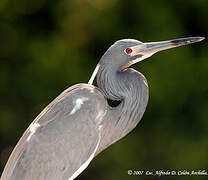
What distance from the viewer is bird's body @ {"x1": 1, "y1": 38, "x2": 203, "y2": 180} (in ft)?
5.16

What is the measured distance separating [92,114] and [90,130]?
64 mm

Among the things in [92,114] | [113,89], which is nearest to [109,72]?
[113,89]

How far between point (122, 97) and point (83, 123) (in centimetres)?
18

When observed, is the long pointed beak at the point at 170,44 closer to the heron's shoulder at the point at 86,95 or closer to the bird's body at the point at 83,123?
the bird's body at the point at 83,123

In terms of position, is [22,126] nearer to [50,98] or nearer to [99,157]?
[50,98]

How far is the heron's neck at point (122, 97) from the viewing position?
1.63 m

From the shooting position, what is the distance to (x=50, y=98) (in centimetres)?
357
